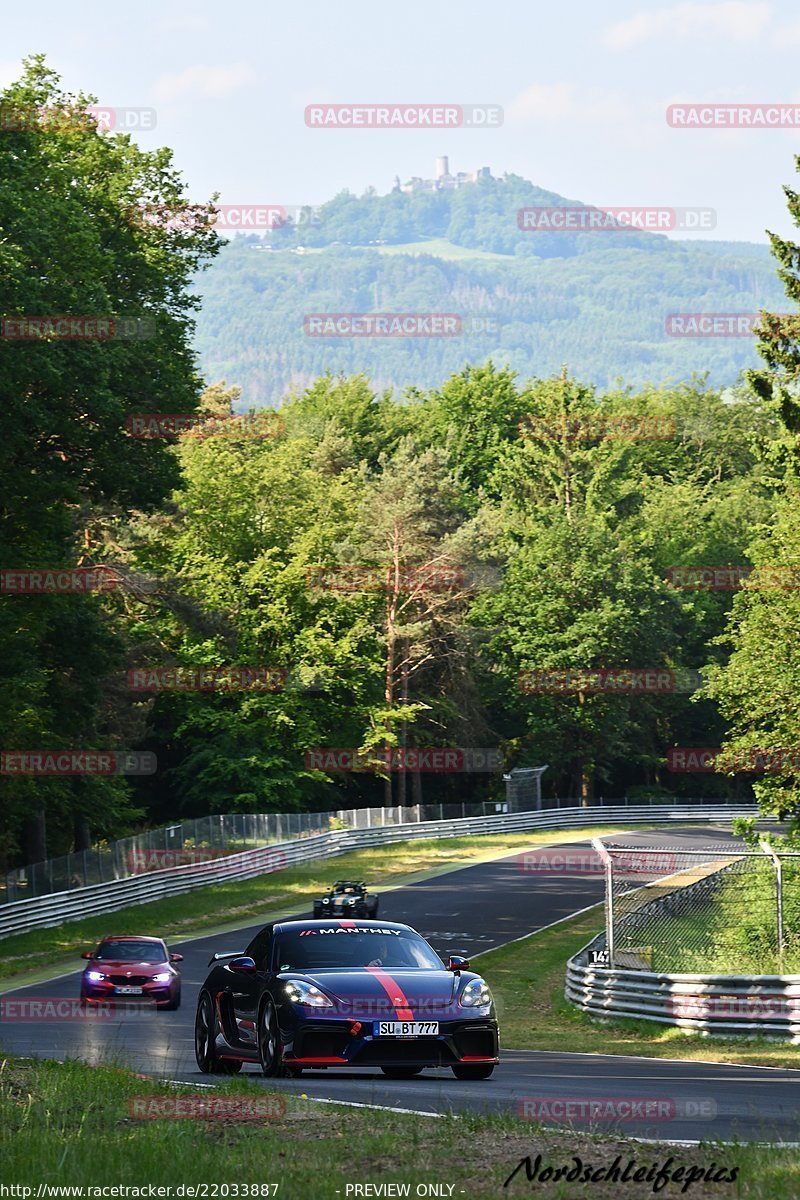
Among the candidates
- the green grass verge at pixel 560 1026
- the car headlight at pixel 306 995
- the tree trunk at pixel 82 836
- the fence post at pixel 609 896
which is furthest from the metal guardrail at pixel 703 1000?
the tree trunk at pixel 82 836

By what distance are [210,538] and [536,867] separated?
2803 centimetres

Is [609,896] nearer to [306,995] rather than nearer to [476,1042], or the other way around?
[476,1042]

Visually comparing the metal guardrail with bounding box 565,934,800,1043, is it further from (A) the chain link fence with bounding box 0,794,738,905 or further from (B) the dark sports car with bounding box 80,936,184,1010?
(A) the chain link fence with bounding box 0,794,738,905

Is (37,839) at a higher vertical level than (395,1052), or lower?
lower

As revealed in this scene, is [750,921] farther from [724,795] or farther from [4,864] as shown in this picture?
[724,795]

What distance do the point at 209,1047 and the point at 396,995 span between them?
256cm

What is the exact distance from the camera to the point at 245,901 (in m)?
49.8

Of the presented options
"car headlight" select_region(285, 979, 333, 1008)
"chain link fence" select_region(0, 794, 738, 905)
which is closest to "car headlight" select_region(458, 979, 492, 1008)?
"car headlight" select_region(285, 979, 333, 1008)

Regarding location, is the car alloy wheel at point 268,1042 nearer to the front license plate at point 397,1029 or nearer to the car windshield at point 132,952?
the front license plate at point 397,1029

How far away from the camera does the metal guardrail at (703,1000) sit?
20.3m

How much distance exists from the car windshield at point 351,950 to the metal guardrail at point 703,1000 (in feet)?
22.4

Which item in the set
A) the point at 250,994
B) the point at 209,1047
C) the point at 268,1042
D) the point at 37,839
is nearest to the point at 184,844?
the point at 37,839

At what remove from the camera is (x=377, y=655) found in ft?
261

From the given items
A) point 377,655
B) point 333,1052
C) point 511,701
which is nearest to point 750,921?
point 333,1052
